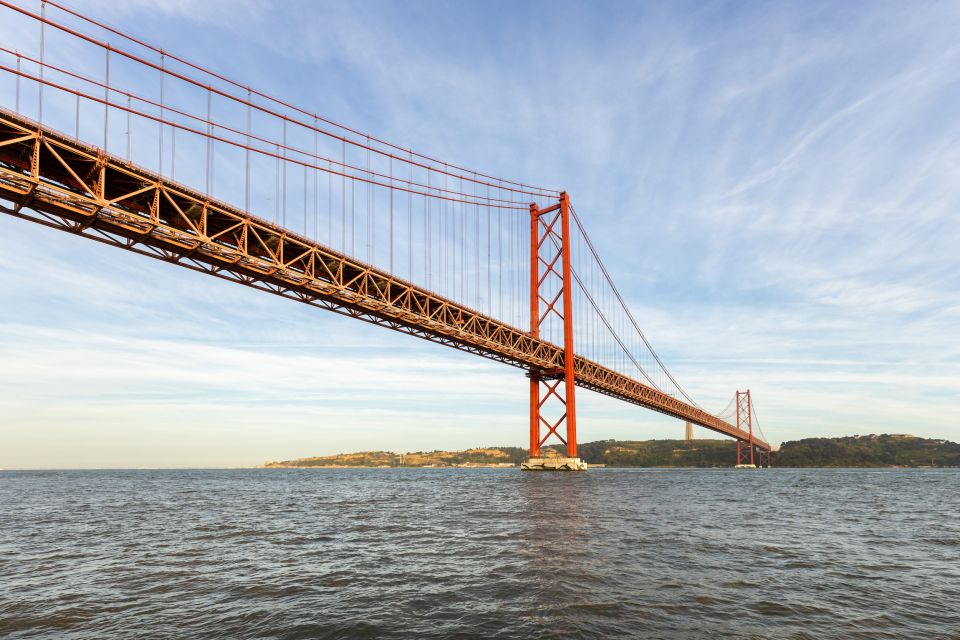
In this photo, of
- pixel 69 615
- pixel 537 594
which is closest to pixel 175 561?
pixel 69 615

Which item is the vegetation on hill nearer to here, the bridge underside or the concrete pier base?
the concrete pier base

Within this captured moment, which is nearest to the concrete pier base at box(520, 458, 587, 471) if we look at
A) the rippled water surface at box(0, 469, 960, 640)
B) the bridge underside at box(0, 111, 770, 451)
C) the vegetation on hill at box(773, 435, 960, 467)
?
the bridge underside at box(0, 111, 770, 451)

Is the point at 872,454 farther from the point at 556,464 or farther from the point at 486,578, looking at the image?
the point at 486,578

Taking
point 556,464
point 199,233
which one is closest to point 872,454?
point 556,464

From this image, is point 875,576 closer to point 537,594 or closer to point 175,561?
point 537,594

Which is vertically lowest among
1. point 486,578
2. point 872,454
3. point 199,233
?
point 872,454
